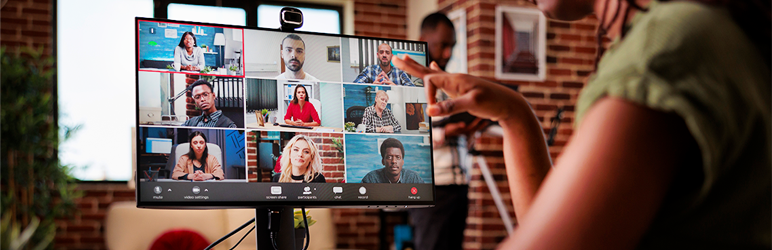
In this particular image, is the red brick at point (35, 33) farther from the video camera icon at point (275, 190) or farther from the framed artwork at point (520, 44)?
the video camera icon at point (275, 190)

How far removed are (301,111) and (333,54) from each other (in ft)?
0.42

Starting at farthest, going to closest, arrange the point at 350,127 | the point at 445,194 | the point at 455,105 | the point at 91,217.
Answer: the point at 91,217 < the point at 445,194 < the point at 350,127 < the point at 455,105

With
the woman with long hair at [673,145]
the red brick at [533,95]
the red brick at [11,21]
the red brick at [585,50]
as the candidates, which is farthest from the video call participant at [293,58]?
the red brick at [11,21]

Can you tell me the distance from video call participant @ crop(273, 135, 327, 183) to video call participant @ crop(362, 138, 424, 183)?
102 millimetres

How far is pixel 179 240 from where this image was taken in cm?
256

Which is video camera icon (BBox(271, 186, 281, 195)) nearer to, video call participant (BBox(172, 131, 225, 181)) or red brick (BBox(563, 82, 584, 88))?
video call participant (BBox(172, 131, 225, 181))

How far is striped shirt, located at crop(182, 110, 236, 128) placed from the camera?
976mm

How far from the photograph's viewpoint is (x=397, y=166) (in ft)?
3.56

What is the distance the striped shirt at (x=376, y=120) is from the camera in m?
1.08

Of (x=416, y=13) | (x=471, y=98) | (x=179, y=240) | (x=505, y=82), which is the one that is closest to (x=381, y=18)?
(x=416, y=13)

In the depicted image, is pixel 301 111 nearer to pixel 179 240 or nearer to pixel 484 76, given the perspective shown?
pixel 179 240

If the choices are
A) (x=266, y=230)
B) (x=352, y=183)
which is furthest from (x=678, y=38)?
(x=266, y=230)

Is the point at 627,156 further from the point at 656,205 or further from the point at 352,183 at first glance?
the point at 352,183

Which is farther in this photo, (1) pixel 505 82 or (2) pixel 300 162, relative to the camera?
(1) pixel 505 82
